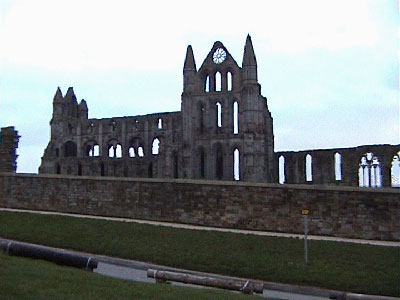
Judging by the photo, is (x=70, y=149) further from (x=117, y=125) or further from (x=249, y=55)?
(x=249, y=55)

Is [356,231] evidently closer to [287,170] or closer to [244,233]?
[244,233]

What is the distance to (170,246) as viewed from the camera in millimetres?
19719

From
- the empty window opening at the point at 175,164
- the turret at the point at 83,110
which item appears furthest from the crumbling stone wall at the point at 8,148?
the turret at the point at 83,110

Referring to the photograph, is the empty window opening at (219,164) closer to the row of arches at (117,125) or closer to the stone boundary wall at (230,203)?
the row of arches at (117,125)

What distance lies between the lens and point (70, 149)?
66.5 metres

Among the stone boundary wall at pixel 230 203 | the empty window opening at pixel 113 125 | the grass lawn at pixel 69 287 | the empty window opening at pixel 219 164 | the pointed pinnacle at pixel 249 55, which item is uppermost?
the pointed pinnacle at pixel 249 55

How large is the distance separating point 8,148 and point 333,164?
2969 centimetres

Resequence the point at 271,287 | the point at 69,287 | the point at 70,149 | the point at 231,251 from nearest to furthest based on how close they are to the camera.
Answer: the point at 69,287
the point at 271,287
the point at 231,251
the point at 70,149

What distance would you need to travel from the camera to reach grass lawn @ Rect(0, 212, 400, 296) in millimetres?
16109

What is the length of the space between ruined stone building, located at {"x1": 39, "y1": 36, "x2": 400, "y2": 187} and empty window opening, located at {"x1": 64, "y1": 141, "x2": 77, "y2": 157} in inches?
81.4

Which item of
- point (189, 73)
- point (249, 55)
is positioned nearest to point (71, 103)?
point (189, 73)

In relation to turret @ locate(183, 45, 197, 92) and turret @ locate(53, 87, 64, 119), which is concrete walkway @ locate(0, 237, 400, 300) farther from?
turret @ locate(53, 87, 64, 119)

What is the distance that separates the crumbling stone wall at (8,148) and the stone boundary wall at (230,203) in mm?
3406

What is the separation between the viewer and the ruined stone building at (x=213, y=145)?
52.0m
